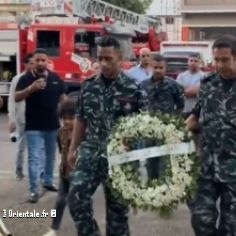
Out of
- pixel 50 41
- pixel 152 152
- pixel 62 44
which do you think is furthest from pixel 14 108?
pixel 50 41

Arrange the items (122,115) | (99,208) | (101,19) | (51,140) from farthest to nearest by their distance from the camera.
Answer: (101,19) < (51,140) < (99,208) < (122,115)

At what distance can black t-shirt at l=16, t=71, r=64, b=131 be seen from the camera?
824 centimetres

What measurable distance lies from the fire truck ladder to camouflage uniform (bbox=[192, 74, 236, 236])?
20.7m

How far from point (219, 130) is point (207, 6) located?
32908 mm

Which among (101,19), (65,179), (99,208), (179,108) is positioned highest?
(101,19)

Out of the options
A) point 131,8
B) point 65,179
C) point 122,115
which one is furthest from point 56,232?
point 131,8

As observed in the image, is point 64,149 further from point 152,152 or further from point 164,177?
point 164,177

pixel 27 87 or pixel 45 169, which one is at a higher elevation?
pixel 27 87

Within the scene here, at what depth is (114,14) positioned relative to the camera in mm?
28594

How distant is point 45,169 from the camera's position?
872 cm

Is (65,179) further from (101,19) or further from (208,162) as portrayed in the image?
(101,19)

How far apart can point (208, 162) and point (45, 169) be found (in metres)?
3.94

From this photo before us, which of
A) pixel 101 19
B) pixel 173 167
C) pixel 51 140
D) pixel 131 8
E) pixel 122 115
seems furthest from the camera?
pixel 131 8

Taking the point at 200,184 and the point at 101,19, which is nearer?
the point at 200,184
